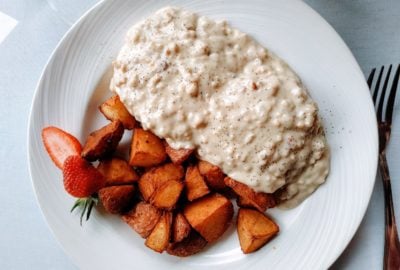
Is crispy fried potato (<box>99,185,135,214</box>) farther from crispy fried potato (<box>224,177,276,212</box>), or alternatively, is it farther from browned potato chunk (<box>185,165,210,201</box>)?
crispy fried potato (<box>224,177,276,212</box>)

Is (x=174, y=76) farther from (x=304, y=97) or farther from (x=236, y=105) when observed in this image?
(x=304, y=97)

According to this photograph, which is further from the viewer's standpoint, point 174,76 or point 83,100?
point 83,100

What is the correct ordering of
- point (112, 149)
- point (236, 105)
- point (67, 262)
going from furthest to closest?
point (67, 262)
point (112, 149)
point (236, 105)

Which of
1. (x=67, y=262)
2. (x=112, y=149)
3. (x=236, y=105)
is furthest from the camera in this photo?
(x=67, y=262)

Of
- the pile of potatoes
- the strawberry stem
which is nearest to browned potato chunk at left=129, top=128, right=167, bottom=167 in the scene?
the pile of potatoes

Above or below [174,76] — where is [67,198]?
below

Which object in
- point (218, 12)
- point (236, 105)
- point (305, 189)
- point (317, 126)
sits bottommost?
point (305, 189)

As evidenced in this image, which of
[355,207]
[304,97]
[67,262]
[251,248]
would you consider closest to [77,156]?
[67,262]
